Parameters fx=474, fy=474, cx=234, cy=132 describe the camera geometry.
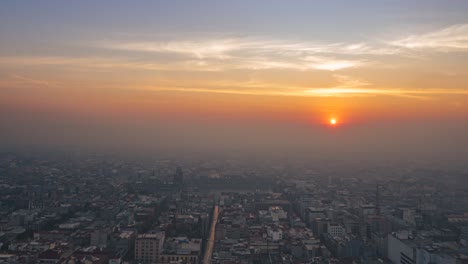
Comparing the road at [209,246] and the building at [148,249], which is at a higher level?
the building at [148,249]

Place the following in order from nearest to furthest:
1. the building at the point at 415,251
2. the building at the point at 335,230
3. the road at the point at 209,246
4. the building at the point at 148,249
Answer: the building at the point at 415,251 < the building at the point at 148,249 < the road at the point at 209,246 < the building at the point at 335,230

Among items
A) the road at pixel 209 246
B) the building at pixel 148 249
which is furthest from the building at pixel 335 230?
the building at pixel 148 249

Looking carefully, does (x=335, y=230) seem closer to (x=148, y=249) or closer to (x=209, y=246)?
(x=209, y=246)

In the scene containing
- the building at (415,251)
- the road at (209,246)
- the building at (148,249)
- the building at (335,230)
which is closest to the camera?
the building at (415,251)

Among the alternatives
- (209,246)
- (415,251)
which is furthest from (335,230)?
(415,251)

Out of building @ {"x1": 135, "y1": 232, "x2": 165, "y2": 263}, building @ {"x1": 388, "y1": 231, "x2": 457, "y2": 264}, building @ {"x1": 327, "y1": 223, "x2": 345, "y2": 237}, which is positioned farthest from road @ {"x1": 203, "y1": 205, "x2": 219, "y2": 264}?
building @ {"x1": 388, "y1": 231, "x2": 457, "y2": 264}

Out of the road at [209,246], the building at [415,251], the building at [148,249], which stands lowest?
the road at [209,246]

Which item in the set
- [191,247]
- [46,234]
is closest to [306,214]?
[191,247]

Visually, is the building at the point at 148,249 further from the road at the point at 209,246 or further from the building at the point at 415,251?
the building at the point at 415,251

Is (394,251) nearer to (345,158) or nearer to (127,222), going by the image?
(127,222)

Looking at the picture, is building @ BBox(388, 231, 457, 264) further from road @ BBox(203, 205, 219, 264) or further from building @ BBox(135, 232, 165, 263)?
building @ BBox(135, 232, 165, 263)

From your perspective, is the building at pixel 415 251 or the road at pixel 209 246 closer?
the building at pixel 415 251
